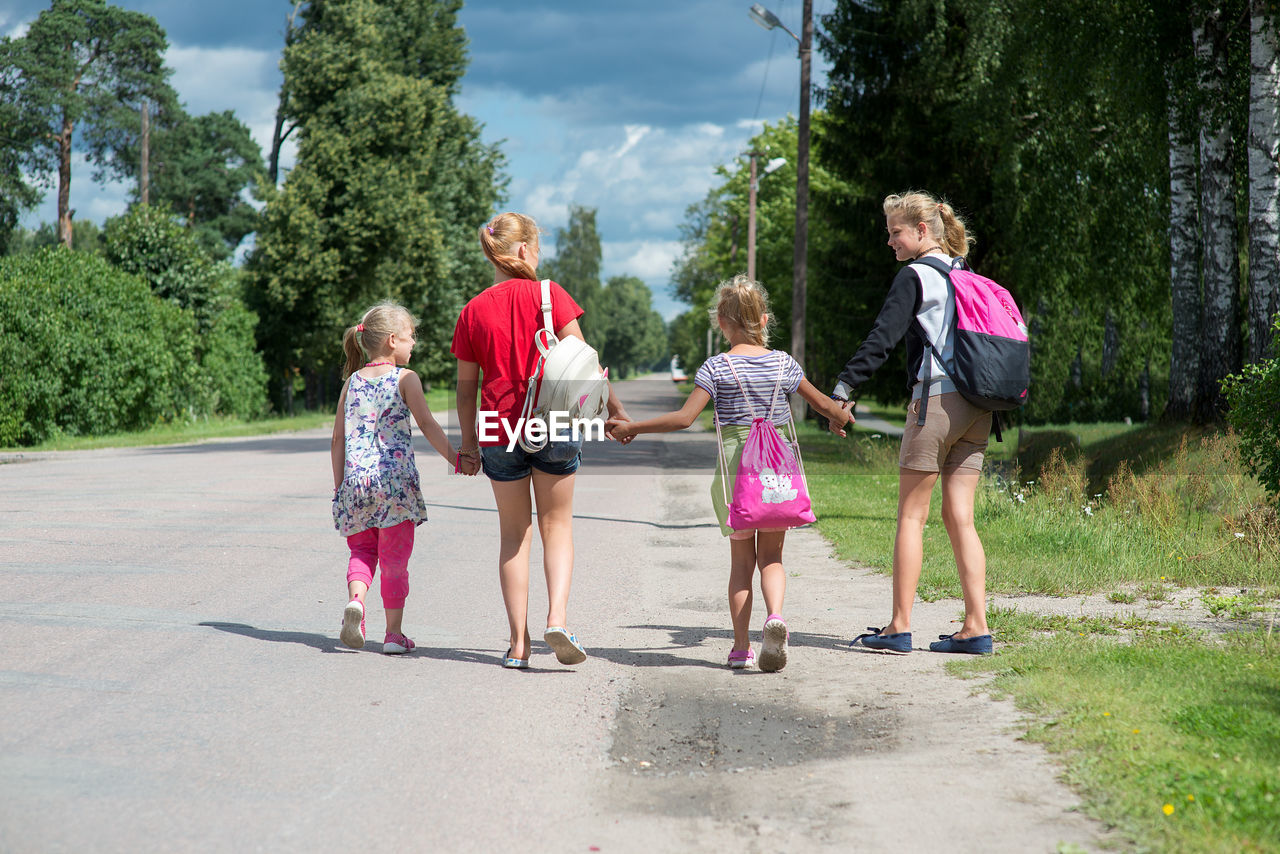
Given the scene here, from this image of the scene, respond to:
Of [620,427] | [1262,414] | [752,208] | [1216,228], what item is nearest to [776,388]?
[620,427]

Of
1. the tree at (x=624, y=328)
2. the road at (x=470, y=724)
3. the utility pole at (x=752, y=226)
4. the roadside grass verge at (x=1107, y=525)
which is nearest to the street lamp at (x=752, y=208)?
the utility pole at (x=752, y=226)

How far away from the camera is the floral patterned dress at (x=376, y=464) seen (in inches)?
227

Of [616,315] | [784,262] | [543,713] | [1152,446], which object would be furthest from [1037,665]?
[616,315]

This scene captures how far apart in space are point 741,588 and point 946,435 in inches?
49.7

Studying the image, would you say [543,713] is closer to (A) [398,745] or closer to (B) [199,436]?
(A) [398,745]

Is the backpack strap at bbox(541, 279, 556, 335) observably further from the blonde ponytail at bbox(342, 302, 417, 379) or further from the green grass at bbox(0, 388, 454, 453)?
the green grass at bbox(0, 388, 454, 453)

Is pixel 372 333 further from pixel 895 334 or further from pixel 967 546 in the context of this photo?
pixel 967 546

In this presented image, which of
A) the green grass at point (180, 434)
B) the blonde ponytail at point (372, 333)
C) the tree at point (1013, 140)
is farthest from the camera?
the green grass at point (180, 434)

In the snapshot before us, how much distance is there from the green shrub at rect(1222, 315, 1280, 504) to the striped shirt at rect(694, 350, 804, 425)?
177 inches

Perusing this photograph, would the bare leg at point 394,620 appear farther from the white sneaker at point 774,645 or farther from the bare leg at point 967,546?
the bare leg at point 967,546

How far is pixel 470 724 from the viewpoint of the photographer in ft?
14.7

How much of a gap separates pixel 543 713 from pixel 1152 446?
1069 cm

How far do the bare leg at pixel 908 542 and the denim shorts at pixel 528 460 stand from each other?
1.69 m

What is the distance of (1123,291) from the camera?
2005 cm
